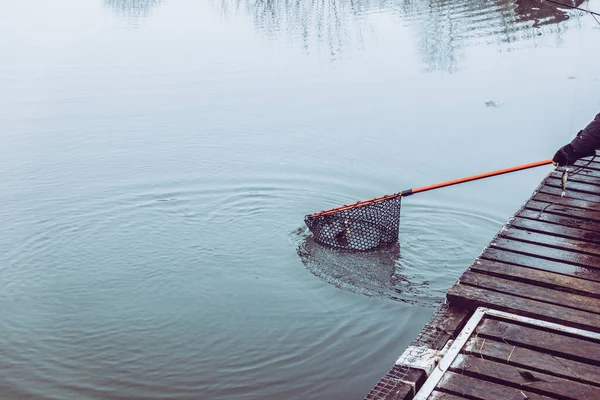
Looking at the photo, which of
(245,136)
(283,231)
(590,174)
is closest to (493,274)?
(590,174)

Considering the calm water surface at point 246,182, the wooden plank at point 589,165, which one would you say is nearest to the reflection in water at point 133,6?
the calm water surface at point 246,182

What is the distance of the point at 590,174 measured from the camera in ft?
20.8

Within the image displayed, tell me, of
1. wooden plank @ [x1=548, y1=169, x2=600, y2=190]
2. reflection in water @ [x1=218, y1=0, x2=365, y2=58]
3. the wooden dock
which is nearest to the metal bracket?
the wooden dock

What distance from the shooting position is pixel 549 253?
4.86 m

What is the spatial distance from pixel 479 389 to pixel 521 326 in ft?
2.27

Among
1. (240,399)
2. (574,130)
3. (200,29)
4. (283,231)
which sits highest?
(200,29)

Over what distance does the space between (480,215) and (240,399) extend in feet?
12.0

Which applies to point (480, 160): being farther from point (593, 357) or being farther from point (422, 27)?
point (422, 27)

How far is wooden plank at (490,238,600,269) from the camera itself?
15.5 ft

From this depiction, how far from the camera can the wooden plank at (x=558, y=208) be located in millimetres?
5492

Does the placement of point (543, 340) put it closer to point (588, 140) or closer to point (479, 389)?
point (479, 389)

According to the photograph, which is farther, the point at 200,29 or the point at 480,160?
the point at 200,29

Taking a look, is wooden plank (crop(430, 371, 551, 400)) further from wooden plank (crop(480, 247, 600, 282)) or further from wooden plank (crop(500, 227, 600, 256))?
wooden plank (crop(500, 227, 600, 256))

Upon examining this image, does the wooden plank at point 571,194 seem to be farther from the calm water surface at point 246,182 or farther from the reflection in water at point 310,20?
the reflection in water at point 310,20
